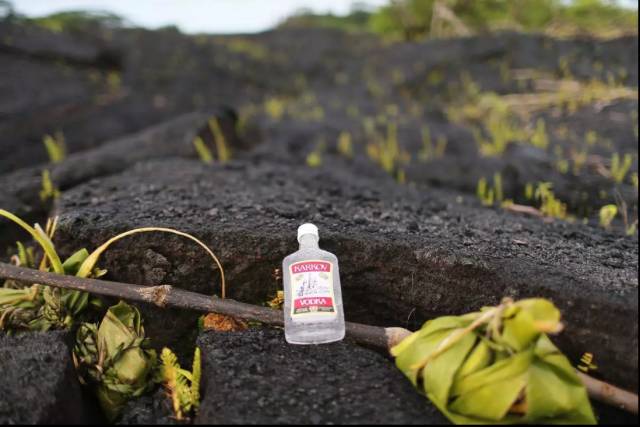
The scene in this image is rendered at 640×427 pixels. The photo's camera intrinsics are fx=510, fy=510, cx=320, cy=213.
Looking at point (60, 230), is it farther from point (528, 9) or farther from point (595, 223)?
point (528, 9)

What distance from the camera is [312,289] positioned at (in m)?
1.46

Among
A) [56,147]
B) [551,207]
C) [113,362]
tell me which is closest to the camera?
[113,362]

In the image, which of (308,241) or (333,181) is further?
(333,181)

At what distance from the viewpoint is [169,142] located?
136 inches

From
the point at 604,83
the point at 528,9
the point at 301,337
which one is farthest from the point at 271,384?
the point at 528,9

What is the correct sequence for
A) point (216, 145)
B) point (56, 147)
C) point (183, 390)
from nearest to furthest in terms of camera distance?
point (183, 390), point (56, 147), point (216, 145)

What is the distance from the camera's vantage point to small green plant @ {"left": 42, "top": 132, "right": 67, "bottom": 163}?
337 centimetres

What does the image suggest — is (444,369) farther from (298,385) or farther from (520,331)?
(298,385)

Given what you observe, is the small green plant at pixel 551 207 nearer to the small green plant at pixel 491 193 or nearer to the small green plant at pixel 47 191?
the small green plant at pixel 491 193

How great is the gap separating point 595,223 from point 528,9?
443 cm

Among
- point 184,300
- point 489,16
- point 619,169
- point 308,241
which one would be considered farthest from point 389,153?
point 489,16

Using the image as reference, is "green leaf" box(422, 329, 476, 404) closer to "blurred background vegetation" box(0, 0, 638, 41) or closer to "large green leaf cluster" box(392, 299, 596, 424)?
"large green leaf cluster" box(392, 299, 596, 424)

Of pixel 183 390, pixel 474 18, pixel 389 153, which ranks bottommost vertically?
pixel 183 390

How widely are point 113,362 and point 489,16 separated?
6.17 m
